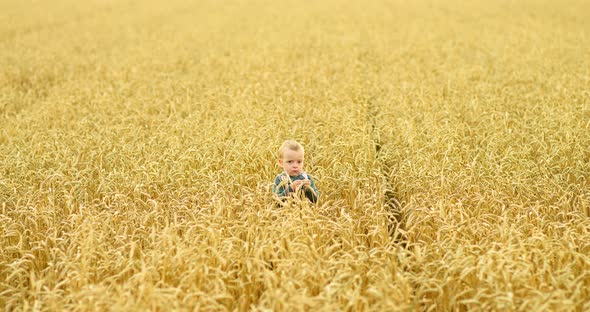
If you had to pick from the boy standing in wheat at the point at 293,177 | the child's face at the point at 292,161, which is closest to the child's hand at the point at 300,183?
the boy standing in wheat at the point at 293,177

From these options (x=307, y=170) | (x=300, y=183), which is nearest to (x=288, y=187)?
(x=300, y=183)

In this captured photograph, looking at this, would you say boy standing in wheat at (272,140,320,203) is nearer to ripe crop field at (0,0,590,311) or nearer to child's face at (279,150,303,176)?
child's face at (279,150,303,176)


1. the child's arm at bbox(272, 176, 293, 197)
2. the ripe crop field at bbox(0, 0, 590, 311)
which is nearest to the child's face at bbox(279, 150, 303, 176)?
the child's arm at bbox(272, 176, 293, 197)

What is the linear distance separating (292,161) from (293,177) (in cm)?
20

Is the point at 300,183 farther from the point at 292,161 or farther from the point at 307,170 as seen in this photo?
the point at 307,170

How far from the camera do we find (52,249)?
13.5ft

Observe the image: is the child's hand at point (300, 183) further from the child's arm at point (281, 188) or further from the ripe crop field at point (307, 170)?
the ripe crop field at point (307, 170)

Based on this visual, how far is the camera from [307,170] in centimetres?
574

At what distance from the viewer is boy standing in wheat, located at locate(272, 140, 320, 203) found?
4.74 metres

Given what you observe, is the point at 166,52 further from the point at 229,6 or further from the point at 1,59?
the point at 229,6

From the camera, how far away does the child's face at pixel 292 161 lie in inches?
186

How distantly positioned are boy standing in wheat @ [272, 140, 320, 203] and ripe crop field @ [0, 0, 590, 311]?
0.16 metres

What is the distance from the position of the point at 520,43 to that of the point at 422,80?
17.9 feet

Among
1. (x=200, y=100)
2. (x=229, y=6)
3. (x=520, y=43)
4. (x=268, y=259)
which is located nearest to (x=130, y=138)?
(x=200, y=100)
